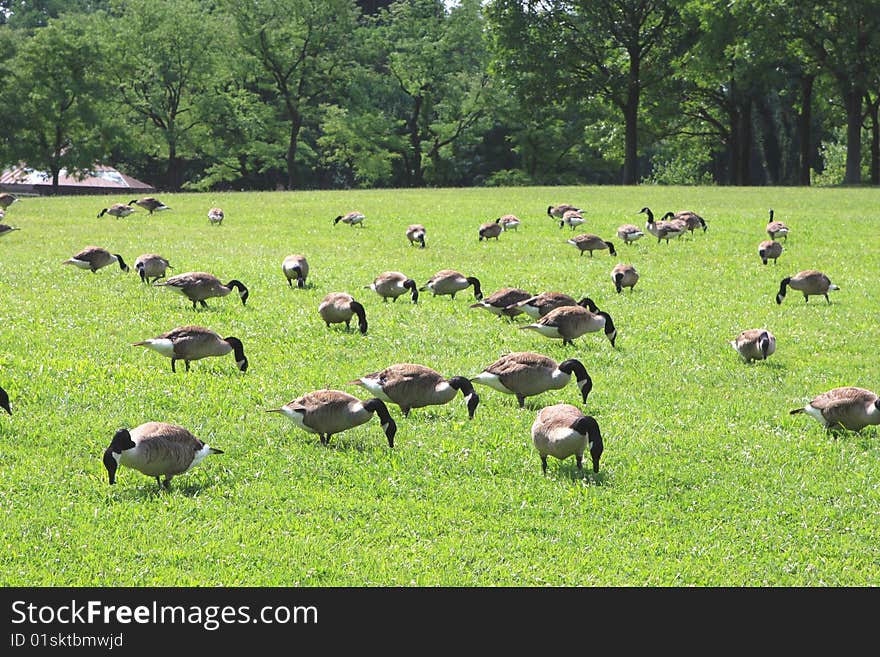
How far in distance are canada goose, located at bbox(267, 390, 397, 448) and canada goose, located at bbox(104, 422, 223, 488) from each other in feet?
5.01

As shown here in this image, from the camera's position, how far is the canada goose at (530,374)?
13.1m

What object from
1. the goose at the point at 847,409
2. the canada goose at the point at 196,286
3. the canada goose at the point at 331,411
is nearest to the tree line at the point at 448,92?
the canada goose at the point at 196,286

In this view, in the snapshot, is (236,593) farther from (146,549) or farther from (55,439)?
(55,439)

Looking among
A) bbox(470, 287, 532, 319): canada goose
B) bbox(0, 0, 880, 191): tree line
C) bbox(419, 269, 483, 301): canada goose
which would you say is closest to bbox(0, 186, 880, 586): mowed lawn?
bbox(419, 269, 483, 301): canada goose

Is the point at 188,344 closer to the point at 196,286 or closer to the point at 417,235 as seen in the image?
the point at 196,286

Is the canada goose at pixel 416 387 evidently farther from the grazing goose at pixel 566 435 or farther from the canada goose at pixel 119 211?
the canada goose at pixel 119 211

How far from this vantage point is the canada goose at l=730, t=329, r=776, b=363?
16781 mm

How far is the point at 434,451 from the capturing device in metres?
11.9

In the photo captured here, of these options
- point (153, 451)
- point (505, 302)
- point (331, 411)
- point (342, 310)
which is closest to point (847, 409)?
point (331, 411)

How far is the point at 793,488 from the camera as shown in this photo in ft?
36.9

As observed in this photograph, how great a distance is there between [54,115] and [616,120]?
1755 inches

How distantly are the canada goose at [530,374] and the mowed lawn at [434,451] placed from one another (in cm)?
48

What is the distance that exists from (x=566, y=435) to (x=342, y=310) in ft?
27.6

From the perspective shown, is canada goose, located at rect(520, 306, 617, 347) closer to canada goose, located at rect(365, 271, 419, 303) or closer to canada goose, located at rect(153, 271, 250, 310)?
canada goose, located at rect(365, 271, 419, 303)
